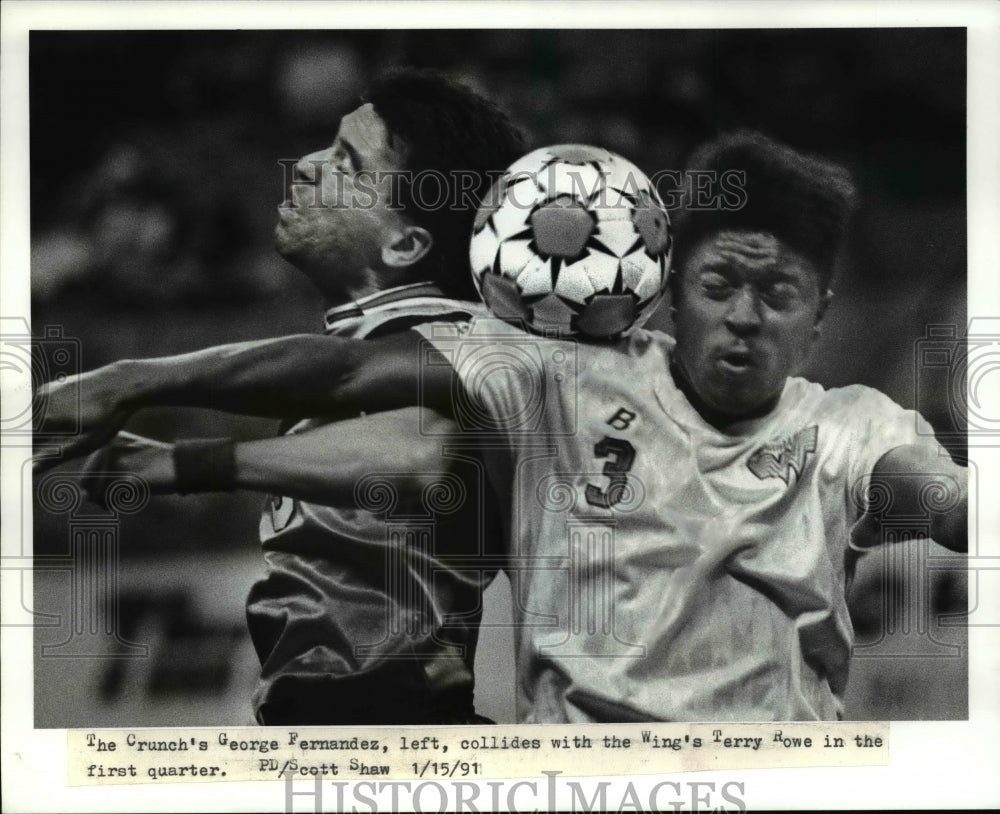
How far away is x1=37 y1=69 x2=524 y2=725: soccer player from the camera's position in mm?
3074

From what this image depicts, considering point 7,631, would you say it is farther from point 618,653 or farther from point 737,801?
point 737,801

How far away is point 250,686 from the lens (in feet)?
10.2

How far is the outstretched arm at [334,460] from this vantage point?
3078 millimetres

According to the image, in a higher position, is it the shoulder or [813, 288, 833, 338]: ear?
[813, 288, 833, 338]: ear

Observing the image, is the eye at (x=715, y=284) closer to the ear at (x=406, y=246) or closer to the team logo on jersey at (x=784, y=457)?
the team logo on jersey at (x=784, y=457)

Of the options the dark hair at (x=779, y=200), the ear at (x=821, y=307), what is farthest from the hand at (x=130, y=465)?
the ear at (x=821, y=307)

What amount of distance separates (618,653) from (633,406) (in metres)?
0.70

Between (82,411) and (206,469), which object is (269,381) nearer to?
(206,469)

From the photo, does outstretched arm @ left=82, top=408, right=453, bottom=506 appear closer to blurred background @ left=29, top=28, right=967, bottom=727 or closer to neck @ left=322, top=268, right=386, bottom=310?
blurred background @ left=29, top=28, right=967, bottom=727

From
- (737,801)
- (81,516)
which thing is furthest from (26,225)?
(737,801)

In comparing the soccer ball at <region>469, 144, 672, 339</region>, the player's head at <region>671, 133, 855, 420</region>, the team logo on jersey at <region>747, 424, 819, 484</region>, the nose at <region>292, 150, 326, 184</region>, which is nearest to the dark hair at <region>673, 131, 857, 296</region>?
the player's head at <region>671, 133, 855, 420</region>

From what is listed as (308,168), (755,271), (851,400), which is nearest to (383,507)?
(308,168)

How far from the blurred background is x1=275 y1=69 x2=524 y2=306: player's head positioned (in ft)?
0.20
